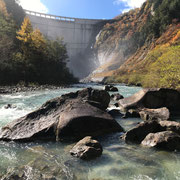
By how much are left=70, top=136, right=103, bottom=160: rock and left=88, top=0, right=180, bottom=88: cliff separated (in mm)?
13113

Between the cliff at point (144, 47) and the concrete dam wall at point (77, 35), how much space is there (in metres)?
6.29

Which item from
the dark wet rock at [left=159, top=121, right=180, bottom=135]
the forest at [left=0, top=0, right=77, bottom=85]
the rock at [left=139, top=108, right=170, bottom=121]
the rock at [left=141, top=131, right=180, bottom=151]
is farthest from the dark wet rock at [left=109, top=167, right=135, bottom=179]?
the forest at [left=0, top=0, right=77, bottom=85]

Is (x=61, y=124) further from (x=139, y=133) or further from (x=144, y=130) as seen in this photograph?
(x=144, y=130)

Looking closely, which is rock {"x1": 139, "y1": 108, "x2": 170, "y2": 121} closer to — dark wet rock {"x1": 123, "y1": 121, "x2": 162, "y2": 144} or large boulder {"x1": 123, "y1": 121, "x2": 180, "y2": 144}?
large boulder {"x1": 123, "y1": 121, "x2": 180, "y2": 144}

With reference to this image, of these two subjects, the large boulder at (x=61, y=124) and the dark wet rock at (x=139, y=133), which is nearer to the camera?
the dark wet rock at (x=139, y=133)

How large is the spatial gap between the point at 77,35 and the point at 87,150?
121 metres

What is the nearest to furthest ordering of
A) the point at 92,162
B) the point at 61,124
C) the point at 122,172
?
the point at 122,172 → the point at 92,162 → the point at 61,124

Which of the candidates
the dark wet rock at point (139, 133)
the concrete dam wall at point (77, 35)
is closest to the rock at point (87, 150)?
the dark wet rock at point (139, 133)

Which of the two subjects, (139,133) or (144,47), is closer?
(139,133)

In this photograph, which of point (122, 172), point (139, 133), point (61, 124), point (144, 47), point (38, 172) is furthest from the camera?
point (144, 47)

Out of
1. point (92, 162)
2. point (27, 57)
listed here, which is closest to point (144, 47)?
point (27, 57)

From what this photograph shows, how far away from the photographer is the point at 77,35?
12012 centimetres

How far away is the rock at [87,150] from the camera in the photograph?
648 centimetres

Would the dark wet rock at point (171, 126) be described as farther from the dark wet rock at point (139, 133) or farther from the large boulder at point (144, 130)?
the dark wet rock at point (139, 133)
